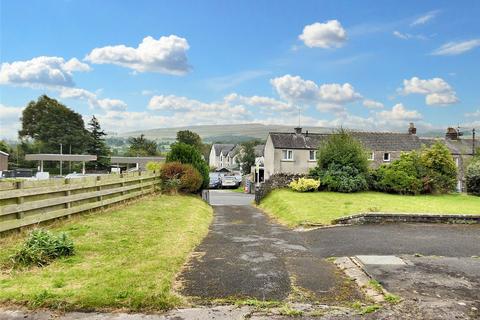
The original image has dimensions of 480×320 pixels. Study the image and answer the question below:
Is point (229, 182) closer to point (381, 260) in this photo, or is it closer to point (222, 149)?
point (381, 260)

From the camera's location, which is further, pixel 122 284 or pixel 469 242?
pixel 469 242

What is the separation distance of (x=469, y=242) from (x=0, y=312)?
→ 407 inches

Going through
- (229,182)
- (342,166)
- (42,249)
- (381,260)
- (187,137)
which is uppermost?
(187,137)

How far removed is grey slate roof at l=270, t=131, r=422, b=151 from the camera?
152 feet

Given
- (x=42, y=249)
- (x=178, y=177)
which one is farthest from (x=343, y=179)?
(x=42, y=249)

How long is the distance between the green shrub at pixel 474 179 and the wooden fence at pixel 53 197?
2633cm

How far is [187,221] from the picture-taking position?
13344 mm

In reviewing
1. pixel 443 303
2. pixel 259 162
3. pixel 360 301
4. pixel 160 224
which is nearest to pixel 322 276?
pixel 360 301

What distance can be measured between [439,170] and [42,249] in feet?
91.5

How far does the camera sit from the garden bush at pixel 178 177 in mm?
22875

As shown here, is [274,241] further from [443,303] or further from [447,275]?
[443,303]

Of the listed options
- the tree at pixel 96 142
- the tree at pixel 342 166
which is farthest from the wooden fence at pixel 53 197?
the tree at pixel 96 142

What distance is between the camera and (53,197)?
1064cm

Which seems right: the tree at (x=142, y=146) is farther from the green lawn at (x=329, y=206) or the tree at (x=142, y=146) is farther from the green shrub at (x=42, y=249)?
the green shrub at (x=42, y=249)
